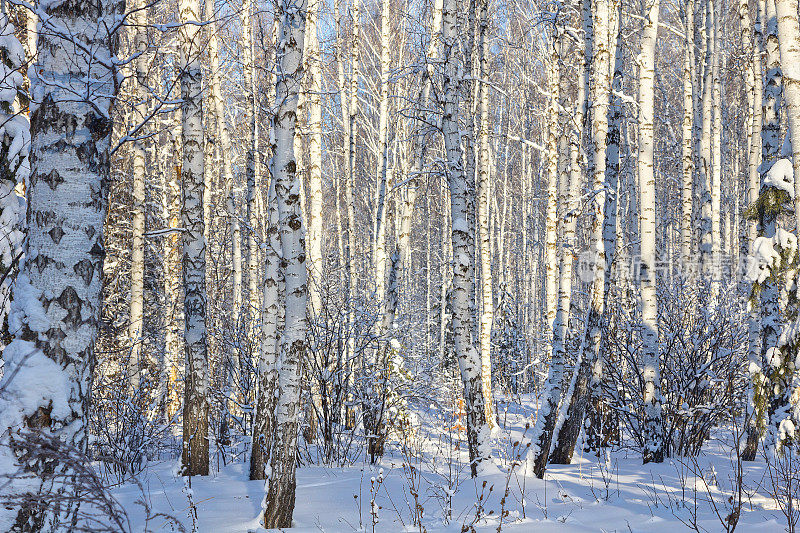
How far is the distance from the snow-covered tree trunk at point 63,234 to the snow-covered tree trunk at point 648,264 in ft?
22.1

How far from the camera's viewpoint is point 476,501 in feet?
18.0

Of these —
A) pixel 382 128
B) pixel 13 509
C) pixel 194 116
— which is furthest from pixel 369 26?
pixel 13 509

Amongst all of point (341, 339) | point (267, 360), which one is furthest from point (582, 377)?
Answer: point (267, 360)

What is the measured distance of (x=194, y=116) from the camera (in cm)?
671

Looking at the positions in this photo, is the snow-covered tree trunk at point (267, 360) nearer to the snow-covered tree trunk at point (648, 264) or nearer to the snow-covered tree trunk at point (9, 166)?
the snow-covered tree trunk at point (9, 166)

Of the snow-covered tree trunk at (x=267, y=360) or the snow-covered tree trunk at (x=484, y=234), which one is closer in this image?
the snow-covered tree trunk at (x=267, y=360)

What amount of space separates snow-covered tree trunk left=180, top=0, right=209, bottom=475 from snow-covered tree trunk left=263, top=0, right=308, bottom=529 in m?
2.20

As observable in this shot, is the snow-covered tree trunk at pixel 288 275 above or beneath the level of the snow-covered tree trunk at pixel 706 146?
beneath

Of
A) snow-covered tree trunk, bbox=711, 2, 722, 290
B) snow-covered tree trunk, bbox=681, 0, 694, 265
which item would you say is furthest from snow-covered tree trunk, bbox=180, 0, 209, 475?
snow-covered tree trunk, bbox=711, 2, 722, 290

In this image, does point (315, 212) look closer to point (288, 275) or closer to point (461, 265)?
point (461, 265)

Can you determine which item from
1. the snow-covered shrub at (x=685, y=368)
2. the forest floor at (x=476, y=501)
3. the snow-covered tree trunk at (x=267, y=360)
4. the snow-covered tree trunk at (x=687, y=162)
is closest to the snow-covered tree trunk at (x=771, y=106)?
the snow-covered shrub at (x=685, y=368)

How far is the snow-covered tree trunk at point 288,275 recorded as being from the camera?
15.2ft

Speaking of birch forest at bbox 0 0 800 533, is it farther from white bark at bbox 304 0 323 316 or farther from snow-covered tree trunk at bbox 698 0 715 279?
snow-covered tree trunk at bbox 698 0 715 279

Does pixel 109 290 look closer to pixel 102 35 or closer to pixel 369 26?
pixel 102 35
